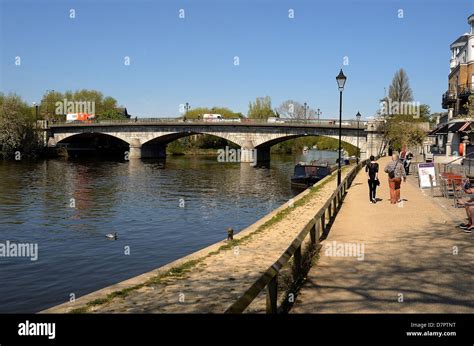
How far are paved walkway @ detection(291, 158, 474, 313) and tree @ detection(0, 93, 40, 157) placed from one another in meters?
64.8

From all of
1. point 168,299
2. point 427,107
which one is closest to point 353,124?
point 427,107

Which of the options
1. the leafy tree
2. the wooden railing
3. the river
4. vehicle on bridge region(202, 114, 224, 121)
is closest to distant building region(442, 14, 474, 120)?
the river

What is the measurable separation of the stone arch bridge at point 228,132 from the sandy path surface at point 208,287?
175 feet

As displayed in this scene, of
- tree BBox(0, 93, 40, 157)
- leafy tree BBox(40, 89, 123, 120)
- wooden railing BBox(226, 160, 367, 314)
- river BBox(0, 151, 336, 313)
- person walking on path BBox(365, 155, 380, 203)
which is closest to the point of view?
wooden railing BBox(226, 160, 367, 314)

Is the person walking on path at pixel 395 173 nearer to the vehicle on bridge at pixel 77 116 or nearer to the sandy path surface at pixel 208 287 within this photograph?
the sandy path surface at pixel 208 287

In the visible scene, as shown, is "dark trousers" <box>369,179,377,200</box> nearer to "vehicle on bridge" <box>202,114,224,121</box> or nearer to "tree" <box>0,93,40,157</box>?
"vehicle on bridge" <box>202,114,224,121</box>

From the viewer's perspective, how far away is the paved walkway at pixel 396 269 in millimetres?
6594

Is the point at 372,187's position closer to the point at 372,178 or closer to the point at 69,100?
the point at 372,178

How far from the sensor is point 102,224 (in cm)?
2033

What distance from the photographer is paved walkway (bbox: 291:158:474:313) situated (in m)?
6.59
